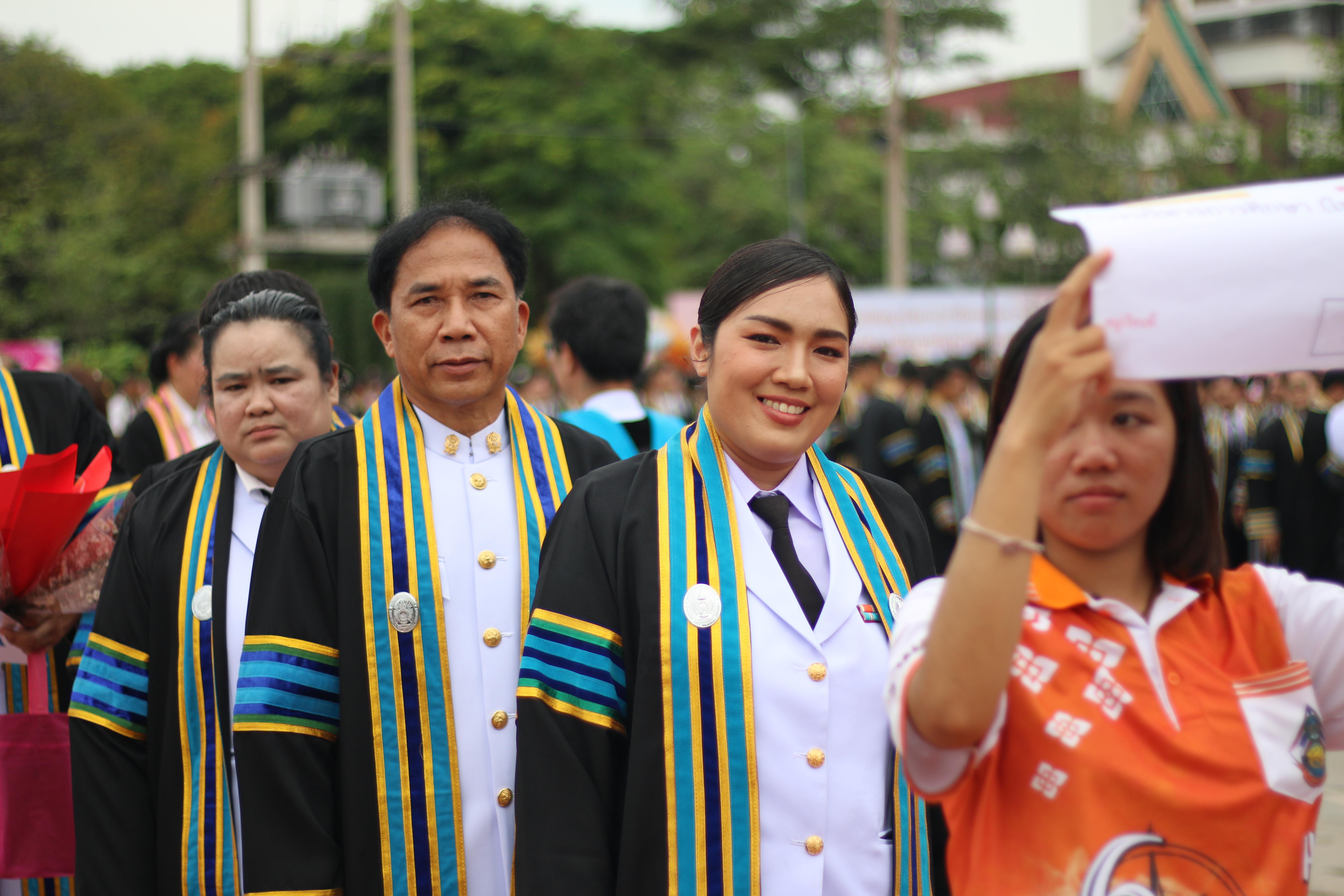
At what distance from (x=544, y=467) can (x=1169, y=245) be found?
172 centimetres

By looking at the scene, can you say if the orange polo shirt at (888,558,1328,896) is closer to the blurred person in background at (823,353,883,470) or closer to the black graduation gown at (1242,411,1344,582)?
the blurred person in background at (823,353,883,470)

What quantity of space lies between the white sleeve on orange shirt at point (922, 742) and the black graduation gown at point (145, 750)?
179cm

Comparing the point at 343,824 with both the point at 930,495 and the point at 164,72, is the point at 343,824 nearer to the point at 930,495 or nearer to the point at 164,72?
the point at 930,495

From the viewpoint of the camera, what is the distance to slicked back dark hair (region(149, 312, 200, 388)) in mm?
5367

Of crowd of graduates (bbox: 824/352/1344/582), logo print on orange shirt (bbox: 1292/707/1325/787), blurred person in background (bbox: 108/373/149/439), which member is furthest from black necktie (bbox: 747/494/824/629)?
blurred person in background (bbox: 108/373/149/439)

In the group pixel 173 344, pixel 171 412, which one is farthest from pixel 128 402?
pixel 171 412

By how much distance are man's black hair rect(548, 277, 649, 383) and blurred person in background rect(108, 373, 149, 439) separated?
12886 mm

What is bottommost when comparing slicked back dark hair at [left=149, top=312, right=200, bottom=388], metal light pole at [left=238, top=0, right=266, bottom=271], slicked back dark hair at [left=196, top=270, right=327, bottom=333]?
slicked back dark hair at [left=196, top=270, right=327, bottom=333]

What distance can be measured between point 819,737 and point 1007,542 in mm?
831

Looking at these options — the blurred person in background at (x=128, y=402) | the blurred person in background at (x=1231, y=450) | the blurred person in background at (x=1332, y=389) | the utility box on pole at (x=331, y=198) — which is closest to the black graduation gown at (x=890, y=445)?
the blurred person in background at (x=1231, y=450)

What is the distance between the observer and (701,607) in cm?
220

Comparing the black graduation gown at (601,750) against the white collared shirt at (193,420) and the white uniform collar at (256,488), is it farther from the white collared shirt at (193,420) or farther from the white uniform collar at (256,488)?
the white collared shirt at (193,420)

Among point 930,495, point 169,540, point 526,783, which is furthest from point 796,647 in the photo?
point 930,495

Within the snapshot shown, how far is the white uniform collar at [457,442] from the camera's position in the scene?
2855mm
